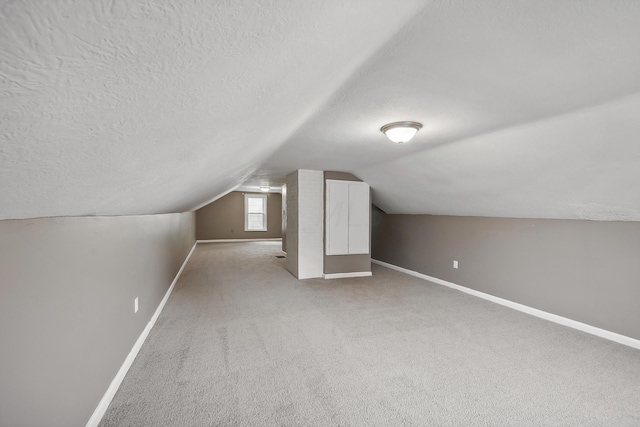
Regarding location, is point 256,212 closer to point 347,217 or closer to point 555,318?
point 347,217

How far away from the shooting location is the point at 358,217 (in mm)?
5234

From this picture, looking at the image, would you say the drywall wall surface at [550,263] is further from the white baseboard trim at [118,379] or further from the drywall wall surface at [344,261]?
the white baseboard trim at [118,379]

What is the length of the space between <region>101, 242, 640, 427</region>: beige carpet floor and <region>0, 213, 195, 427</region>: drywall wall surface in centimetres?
38

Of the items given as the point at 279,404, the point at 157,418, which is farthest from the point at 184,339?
the point at 279,404

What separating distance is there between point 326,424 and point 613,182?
9.26 feet

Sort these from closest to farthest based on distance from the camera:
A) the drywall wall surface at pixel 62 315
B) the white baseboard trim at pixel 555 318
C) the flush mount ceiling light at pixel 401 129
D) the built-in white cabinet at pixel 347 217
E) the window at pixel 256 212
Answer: the drywall wall surface at pixel 62 315 → the flush mount ceiling light at pixel 401 129 → the white baseboard trim at pixel 555 318 → the built-in white cabinet at pixel 347 217 → the window at pixel 256 212

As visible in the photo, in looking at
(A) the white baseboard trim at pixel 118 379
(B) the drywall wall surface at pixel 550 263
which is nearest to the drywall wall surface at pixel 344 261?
(B) the drywall wall surface at pixel 550 263

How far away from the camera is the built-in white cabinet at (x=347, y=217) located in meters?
5.06

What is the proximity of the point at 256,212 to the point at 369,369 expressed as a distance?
924 cm

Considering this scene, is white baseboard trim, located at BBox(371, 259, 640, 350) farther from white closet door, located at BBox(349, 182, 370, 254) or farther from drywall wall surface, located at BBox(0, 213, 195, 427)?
drywall wall surface, located at BBox(0, 213, 195, 427)

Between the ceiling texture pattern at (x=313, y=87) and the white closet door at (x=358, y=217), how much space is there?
7.25 feet

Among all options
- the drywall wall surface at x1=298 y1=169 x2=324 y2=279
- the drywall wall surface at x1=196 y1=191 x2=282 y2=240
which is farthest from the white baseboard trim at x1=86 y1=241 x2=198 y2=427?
the drywall wall surface at x1=196 y1=191 x2=282 y2=240

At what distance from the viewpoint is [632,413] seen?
1.72m

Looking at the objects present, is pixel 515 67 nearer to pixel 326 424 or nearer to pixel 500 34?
pixel 500 34
